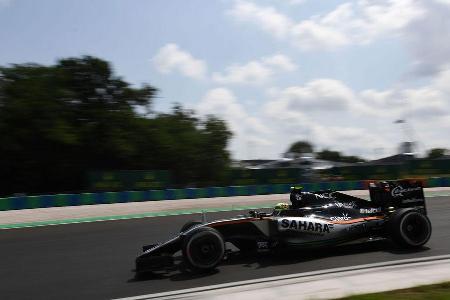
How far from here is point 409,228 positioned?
804 centimetres

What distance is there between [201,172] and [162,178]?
24.3 ft

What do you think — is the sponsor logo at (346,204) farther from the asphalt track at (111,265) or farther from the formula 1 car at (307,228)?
the asphalt track at (111,265)

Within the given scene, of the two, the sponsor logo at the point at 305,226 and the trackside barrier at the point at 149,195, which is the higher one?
the trackside barrier at the point at 149,195

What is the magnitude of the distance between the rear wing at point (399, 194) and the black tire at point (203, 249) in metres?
3.06

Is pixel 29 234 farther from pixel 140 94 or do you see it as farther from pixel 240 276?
pixel 140 94

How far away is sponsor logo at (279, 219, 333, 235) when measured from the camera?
7.58 metres

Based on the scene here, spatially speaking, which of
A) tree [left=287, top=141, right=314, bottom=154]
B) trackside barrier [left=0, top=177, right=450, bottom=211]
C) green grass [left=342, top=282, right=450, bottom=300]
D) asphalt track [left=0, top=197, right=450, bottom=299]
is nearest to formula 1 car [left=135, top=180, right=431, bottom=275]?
asphalt track [left=0, top=197, right=450, bottom=299]

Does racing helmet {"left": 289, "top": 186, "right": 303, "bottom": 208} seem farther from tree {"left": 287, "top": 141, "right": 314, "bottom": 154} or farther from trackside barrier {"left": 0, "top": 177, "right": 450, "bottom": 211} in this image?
tree {"left": 287, "top": 141, "right": 314, "bottom": 154}

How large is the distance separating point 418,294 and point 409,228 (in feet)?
8.95

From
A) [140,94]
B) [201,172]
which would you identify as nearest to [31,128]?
[140,94]

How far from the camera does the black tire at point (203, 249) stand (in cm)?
706

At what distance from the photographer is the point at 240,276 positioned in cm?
696

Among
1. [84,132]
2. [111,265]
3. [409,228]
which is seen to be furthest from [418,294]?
[84,132]

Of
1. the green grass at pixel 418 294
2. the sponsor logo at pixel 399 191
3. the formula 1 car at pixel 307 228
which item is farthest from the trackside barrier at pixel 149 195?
the green grass at pixel 418 294
